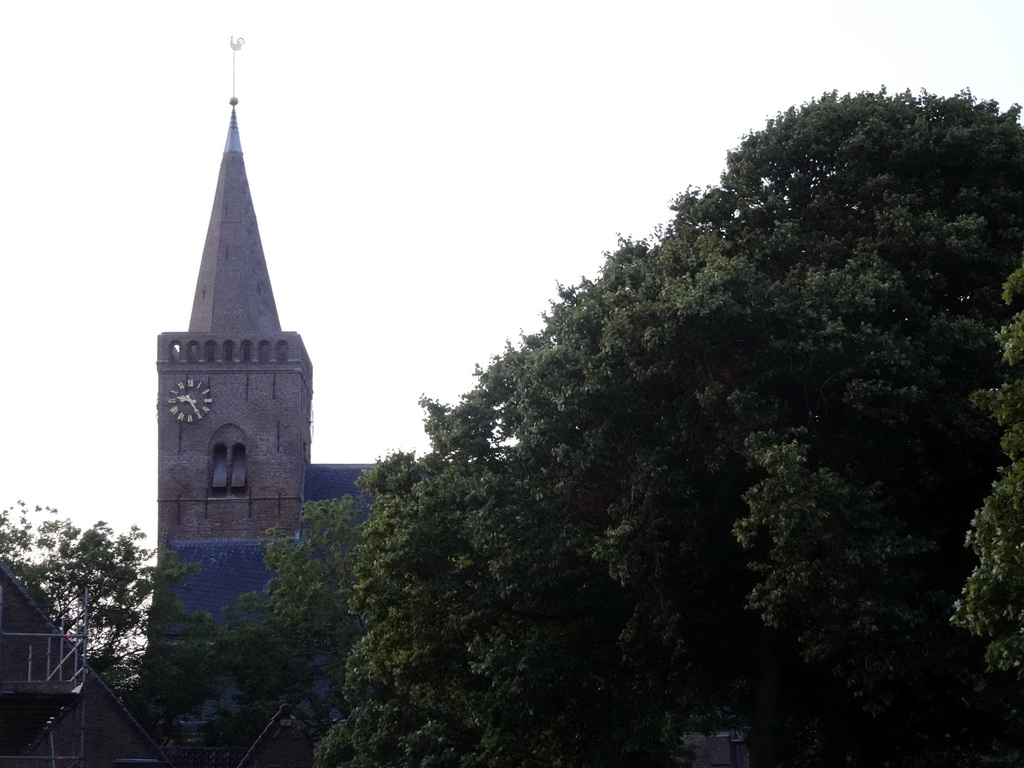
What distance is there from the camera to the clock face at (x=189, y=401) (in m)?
64.1

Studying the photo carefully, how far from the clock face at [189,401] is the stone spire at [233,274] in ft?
7.88

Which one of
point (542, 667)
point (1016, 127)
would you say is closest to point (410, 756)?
point (542, 667)

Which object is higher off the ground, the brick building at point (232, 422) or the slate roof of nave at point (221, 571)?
the brick building at point (232, 422)

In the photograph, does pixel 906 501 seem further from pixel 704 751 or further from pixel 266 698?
pixel 704 751

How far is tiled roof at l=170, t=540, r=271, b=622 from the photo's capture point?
61.1 meters

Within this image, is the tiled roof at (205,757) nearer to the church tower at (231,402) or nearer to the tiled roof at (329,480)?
the church tower at (231,402)

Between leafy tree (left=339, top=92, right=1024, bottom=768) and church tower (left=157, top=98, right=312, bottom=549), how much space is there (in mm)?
38628

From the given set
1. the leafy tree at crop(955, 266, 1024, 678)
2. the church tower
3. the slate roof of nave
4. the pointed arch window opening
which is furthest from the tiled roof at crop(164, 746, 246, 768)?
the leafy tree at crop(955, 266, 1024, 678)

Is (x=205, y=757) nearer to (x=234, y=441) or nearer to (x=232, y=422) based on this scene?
(x=234, y=441)

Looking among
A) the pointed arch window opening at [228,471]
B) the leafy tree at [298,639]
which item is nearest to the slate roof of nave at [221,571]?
the pointed arch window opening at [228,471]

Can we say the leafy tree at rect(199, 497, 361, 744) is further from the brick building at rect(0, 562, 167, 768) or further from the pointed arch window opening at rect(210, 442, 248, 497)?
the pointed arch window opening at rect(210, 442, 248, 497)

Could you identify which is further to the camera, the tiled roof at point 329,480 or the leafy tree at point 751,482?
the tiled roof at point 329,480

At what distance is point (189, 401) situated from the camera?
64.3m

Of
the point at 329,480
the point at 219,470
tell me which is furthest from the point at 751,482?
the point at 329,480
